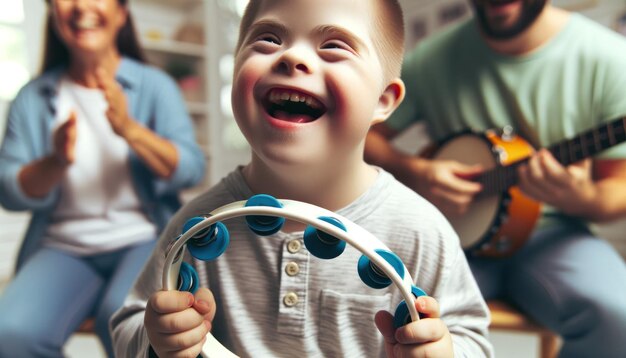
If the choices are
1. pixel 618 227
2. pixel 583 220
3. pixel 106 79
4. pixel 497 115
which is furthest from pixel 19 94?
pixel 618 227

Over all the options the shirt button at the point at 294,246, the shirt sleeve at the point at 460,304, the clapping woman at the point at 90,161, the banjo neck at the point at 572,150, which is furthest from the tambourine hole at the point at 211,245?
the banjo neck at the point at 572,150

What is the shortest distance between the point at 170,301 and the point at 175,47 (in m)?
1.85

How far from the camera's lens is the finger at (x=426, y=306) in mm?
363

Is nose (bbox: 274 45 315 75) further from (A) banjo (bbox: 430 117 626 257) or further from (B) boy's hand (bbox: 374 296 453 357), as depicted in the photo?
(A) banjo (bbox: 430 117 626 257)

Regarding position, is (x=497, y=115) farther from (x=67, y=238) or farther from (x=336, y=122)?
(x=67, y=238)

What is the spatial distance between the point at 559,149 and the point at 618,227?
610mm

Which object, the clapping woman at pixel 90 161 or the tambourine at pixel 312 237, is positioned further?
the clapping woman at pixel 90 161

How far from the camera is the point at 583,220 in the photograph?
813mm

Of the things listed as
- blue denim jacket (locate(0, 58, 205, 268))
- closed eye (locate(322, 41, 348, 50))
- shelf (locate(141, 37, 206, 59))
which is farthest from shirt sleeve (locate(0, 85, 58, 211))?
shelf (locate(141, 37, 206, 59))

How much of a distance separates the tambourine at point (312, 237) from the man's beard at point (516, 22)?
0.59 meters

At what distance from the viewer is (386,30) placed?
44cm

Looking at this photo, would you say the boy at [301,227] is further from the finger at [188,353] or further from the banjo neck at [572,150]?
the banjo neck at [572,150]

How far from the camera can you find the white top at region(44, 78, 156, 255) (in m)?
0.82

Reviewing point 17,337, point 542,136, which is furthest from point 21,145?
point 542,136
